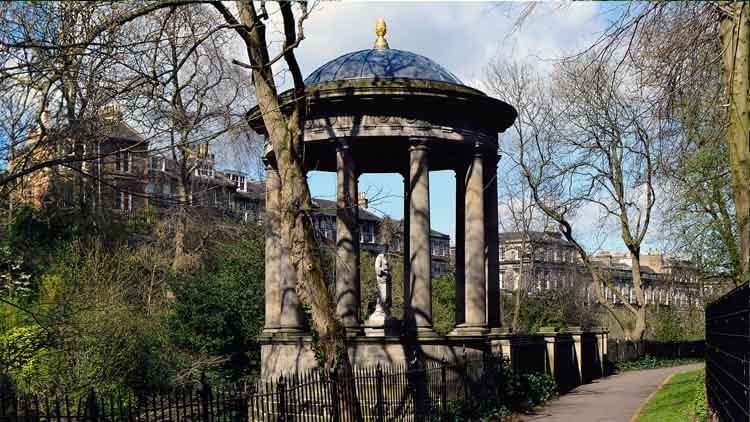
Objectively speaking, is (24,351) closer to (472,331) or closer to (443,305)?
(472,331)

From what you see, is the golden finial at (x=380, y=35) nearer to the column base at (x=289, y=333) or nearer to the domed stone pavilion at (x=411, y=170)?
the domed stone pavilion at (x=411, y=170)

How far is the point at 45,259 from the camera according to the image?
28.6 m

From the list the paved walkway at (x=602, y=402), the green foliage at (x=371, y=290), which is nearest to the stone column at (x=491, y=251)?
the paved walkway at (x=602, y=402)

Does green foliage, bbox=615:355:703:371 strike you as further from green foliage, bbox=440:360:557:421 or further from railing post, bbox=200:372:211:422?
railing post, bbox=200:372:211:422

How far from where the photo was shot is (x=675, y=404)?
785 inches

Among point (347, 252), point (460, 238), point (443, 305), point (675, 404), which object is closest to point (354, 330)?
point (347, 252)

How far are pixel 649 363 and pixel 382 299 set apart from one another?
2560 centimetres

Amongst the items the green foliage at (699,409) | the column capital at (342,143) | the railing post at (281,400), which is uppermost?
the column capital at (342,143)

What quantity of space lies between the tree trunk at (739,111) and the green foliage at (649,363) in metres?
27.7

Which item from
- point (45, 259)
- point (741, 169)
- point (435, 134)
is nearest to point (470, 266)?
point (435, 134)

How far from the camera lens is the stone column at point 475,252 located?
66.4 feet

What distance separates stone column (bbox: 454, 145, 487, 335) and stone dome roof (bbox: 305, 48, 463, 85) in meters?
2.15

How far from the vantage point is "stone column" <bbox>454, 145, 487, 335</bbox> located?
66.4 feet

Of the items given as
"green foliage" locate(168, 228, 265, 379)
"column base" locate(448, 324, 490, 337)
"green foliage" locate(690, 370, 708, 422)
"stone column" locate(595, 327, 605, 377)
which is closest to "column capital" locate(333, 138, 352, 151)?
"column base" locate(448, 324, 490, 337)
